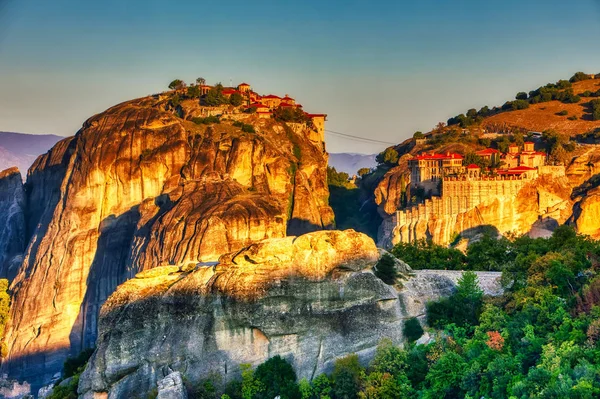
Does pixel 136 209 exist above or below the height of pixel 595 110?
below

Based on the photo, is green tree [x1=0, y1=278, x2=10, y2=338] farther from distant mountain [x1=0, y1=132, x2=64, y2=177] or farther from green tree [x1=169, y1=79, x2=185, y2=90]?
distant mountain [x1=0, y1=132, x2=64, y2=177]

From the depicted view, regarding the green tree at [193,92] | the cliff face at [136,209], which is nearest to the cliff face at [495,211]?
the cliff face at [136,209]

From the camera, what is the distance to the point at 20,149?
19150 centimetres

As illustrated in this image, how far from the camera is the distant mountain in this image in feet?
584

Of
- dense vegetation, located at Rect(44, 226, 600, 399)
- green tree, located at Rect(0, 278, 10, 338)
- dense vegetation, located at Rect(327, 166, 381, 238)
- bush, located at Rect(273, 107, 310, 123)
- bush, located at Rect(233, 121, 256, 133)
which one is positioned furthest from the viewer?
bush, located at Rect(273, 107, 310, 123)

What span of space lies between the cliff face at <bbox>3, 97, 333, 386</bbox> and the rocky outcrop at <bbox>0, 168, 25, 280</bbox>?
9.07 feet

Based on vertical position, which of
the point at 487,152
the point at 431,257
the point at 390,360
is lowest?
the point at 390,360

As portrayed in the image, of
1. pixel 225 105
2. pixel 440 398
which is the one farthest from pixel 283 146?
pixel 440 398

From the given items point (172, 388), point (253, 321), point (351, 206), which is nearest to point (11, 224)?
point (351, 206)

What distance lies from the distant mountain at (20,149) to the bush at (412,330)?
144437 mm

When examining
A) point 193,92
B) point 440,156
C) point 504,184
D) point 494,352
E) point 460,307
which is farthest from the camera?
point 193,92

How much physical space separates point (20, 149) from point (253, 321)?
16343cm

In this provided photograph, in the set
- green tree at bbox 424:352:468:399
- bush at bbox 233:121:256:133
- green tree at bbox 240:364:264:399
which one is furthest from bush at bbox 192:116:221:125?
green tree at bbox 424:352:468:399

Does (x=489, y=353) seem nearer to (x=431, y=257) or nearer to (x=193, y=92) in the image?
(x=431, y=257)
